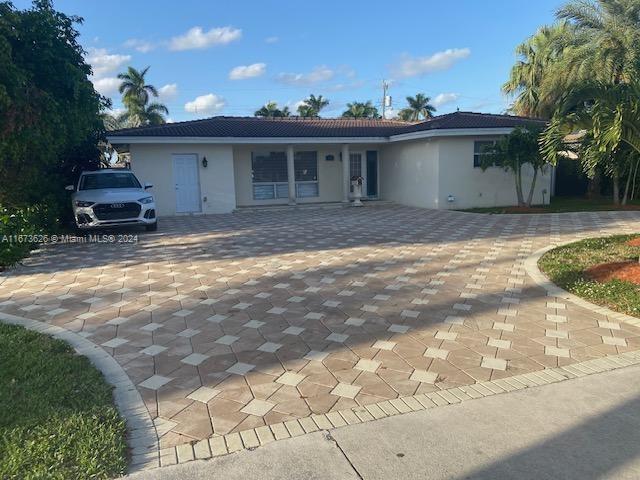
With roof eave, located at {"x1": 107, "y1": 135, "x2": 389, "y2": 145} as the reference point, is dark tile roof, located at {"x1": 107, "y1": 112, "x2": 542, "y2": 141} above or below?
above

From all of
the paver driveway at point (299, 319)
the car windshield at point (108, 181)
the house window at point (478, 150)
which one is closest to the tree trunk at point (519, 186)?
the house window at point (478, 150)

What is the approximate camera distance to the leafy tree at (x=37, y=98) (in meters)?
8.68

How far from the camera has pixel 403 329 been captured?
4.92 meters

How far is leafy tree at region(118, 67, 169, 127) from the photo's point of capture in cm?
4134

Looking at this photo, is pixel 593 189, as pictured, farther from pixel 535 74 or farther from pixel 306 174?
pixel 306 174

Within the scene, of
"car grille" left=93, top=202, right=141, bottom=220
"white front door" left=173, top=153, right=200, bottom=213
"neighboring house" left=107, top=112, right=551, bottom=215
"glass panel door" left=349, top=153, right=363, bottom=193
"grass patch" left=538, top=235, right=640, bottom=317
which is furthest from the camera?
"glass panel door" left=349, top=153, right=363, bottom=193

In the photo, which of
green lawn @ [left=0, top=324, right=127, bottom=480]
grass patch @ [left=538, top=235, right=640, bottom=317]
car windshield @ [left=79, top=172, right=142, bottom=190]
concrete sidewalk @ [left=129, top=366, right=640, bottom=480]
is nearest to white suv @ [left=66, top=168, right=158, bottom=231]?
car windshield @ [left=79, top=172, right=142, bottom=190]

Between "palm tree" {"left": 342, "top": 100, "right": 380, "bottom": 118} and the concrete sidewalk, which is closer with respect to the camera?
the concrete sidewalk

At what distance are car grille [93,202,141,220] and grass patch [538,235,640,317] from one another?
9554mm

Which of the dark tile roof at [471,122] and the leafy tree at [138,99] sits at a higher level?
the leafy tree at [138,99]

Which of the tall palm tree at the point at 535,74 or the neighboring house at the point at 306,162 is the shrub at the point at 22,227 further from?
the tall palm tree at the point at 535,74

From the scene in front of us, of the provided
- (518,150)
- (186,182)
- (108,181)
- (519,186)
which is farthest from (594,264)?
(186,182)

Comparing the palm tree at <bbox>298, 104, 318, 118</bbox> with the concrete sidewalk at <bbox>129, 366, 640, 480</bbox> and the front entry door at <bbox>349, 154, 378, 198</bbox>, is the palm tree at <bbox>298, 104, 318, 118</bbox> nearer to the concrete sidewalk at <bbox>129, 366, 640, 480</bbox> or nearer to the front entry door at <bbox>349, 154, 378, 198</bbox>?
the front entry door at <bbox>349, 154, 378, 198</bbox>

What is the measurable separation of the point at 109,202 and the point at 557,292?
33.2 feet
